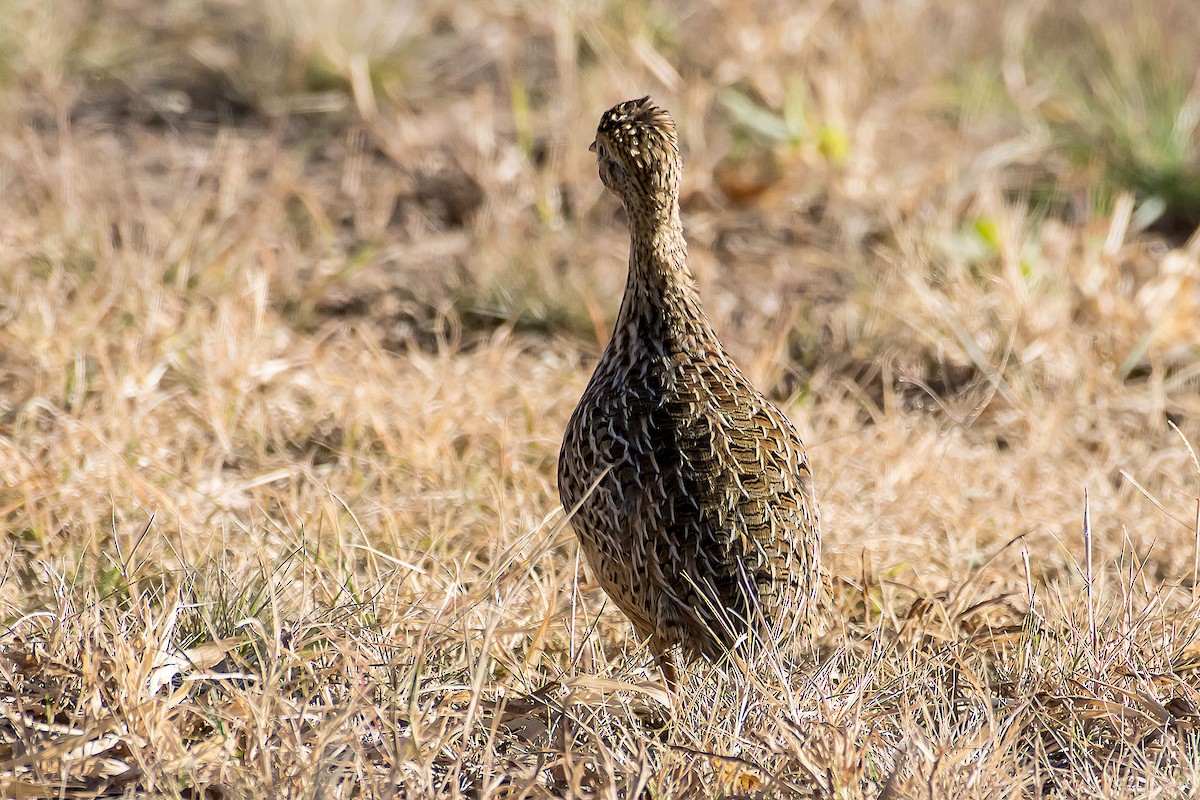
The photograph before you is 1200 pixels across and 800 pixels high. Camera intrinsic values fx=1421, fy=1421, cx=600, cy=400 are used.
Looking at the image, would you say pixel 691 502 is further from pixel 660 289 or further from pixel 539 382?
pixel 539 382

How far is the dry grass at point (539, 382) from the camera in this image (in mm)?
3287

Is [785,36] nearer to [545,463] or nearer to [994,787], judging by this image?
[545,463]

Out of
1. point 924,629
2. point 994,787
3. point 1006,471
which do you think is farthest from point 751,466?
point 1006,471

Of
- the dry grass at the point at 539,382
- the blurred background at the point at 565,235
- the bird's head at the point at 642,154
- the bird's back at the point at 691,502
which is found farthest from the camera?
the blurred background at the point at 565,235

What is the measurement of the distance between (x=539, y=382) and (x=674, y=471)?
2313 millimetres

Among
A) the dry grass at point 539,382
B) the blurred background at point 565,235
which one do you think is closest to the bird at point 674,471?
the dry grass at point 539,382

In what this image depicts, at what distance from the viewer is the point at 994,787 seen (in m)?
3.01

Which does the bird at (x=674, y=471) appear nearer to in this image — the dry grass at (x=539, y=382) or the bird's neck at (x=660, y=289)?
the bird's neck at (x=660, y=289)

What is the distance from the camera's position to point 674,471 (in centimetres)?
370

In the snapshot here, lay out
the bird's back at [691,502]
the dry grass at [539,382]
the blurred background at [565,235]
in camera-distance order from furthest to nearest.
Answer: the blurred background at [565,235]
the bird's back at [691,502]
the dry grass at [539,382]

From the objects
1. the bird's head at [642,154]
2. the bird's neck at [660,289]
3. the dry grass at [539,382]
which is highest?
the bird's head at [642,154]

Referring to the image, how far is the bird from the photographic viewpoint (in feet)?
11.9

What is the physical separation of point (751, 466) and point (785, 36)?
4946 mm

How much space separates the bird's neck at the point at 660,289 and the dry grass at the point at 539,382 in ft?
2.11
